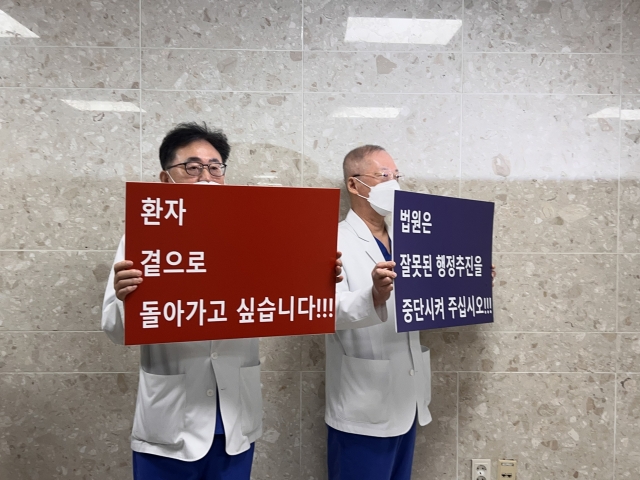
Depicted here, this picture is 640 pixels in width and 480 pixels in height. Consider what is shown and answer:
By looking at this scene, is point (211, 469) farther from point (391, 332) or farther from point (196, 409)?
point (391, 332)

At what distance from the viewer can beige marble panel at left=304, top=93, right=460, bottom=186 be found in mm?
1825

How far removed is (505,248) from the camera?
188 centimetres

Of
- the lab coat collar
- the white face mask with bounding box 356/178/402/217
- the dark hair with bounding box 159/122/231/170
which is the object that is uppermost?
the dark hair with bounding box 159/122/231/170

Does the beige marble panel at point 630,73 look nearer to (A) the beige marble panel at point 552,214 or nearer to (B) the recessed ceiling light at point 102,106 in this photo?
(A) the beige marble panel at point 552,214

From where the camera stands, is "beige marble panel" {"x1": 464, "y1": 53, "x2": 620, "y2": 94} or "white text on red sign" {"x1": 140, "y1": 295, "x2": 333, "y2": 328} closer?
"white text on red sign" {"x1": 140, "y1": 295, "x2": 333, "y2": 328}

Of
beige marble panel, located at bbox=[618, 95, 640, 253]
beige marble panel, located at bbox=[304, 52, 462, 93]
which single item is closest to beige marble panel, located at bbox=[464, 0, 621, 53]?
beige marble panel, located at bbox=[304, 52, 462, 93]

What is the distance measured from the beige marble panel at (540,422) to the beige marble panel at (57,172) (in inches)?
66.8

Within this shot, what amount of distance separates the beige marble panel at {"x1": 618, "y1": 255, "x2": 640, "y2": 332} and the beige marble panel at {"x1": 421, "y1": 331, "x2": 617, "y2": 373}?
87 millimetres

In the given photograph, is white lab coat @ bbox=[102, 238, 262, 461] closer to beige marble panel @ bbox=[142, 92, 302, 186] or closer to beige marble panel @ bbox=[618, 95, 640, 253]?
beige marble panel @ bbox=[142, 92, 302, 186]

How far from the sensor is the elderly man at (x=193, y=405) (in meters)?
1.24

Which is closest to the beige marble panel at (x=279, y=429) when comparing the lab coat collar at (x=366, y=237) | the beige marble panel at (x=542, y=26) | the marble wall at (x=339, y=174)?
the marble wall at (x=339, y=174)

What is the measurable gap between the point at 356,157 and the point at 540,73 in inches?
37.0

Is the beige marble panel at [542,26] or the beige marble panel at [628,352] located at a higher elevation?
the beige marble panel at [542,26]

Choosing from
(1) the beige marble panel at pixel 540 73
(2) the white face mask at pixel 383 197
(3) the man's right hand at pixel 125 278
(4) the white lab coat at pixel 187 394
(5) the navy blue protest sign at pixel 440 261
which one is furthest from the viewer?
(1) the beige marble panel at pixel 540 73
